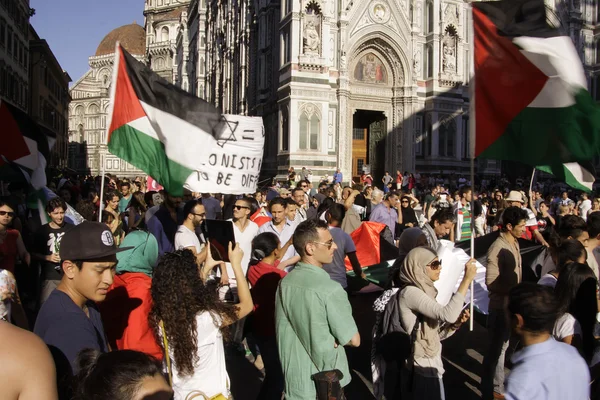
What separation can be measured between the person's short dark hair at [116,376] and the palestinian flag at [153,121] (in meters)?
3.53

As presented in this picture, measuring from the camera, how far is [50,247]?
634 cm

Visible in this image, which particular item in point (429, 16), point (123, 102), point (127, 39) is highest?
point (127, 39)

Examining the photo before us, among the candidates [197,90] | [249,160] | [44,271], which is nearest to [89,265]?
[249,160]

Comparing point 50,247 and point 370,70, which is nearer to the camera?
point 50,247

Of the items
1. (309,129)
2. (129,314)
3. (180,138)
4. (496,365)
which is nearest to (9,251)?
(180,138)

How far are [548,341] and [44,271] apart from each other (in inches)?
215

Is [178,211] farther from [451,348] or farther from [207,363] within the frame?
[207,363]

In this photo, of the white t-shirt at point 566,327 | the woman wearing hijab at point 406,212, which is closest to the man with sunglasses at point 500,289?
the white t-shirt at point 566,327

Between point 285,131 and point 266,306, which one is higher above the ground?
point 285,131

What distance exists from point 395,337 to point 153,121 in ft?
10.6

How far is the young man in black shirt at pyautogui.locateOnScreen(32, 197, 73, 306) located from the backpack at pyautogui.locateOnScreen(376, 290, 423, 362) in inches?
144

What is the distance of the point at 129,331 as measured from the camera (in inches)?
155

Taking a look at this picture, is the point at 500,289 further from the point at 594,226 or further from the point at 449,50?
the point at 449,50

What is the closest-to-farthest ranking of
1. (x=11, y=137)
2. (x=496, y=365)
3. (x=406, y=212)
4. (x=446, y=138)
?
(x=496, y=365), (x=11, y=137), (x=406, y=212), (x=446, y=138)
